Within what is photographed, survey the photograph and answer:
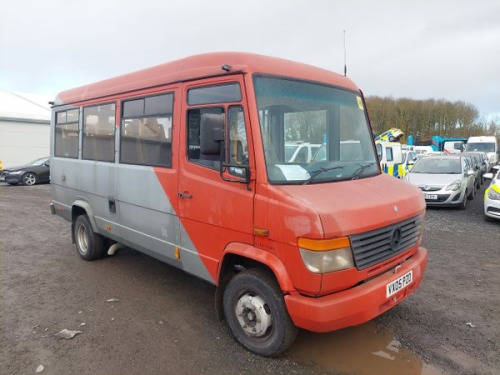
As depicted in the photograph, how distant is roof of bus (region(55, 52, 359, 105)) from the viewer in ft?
10.8

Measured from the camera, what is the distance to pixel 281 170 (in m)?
3.14

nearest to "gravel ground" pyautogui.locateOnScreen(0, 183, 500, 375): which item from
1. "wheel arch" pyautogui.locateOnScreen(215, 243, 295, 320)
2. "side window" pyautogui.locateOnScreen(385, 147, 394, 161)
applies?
"wheel arch" pyautogui.locateOnScreen(215, 243, 295, 320)

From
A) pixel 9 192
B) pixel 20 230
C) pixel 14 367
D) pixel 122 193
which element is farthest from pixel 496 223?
pixel 9 192

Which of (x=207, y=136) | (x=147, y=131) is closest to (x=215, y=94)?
(x=207, y=136)

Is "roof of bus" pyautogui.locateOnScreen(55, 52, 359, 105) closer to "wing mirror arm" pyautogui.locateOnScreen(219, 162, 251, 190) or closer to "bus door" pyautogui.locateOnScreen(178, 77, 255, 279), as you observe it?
"bus door" pyautogui.locateOnScreen(178, 77, 255, 279)

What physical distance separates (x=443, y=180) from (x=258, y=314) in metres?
9.33

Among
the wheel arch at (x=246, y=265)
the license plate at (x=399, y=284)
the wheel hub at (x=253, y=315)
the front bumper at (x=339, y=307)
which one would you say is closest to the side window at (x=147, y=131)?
the wheel arch at (x=246, y=265)

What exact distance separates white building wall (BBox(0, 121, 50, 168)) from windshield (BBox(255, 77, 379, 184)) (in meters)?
24.8

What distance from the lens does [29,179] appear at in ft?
58.2

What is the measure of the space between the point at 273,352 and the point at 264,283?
2.08 feet

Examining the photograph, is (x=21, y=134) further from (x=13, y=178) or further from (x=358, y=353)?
(x=358, y=353)

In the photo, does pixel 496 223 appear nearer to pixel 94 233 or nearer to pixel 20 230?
pixel 94 233

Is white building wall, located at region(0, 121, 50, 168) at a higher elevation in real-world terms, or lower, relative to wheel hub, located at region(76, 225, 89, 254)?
higher

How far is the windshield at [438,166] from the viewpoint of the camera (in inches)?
450
